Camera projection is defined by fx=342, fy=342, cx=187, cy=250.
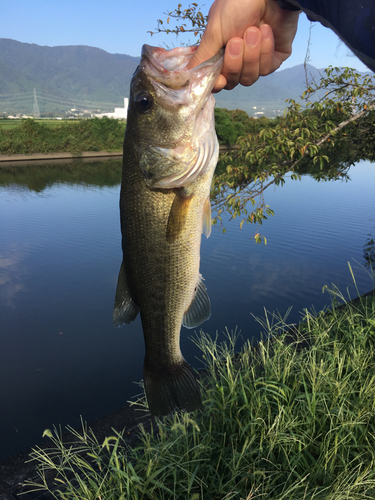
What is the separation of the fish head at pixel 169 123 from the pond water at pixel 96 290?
4.61 m

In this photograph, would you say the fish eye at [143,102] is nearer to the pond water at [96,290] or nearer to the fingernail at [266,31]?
the fingernail at [266,31]

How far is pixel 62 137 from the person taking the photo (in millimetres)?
41438

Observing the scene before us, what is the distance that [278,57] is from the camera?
5.55 feet

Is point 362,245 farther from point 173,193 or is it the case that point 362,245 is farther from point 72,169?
point 72,169

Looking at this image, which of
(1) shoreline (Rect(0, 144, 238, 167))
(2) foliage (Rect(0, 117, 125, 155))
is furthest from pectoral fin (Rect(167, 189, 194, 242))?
(2) foliage (Rect(0, 117, 125, 155))

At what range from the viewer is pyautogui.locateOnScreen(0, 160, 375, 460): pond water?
220 inches

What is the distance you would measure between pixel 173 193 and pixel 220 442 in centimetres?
208

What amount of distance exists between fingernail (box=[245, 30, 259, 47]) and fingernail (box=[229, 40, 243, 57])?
3 centimetres

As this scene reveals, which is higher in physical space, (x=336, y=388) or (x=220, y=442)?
(x=336, y=388)

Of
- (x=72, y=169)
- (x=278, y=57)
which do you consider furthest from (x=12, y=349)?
(x=72, y=169)

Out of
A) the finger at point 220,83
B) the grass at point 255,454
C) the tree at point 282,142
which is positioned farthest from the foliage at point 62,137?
the finger at point 220,83

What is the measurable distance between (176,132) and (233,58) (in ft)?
1.28

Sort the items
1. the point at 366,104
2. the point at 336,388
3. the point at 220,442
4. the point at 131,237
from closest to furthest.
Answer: the point at 131,237, the point at 220,442, the point at 336,388, the point at 366,104

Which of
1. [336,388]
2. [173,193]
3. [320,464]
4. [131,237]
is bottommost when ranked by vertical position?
[320,464]
